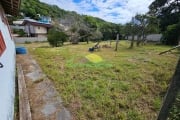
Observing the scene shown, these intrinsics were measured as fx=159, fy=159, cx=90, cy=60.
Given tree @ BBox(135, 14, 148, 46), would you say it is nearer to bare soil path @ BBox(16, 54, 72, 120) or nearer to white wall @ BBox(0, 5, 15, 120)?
bare soil path @ BBox(16, 54, 72, 120)

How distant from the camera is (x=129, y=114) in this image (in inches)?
133

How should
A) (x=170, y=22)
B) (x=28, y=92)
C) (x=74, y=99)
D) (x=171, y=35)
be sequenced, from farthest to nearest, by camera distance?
1. (x=170, y=22)
2. (x=171, y=35)
3. (x=28, y=92)
4. (x=74, y=99)

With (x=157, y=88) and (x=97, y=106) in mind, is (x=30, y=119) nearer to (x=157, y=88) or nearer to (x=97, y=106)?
(x=97, y=106)

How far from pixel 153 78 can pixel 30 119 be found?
4.26 m

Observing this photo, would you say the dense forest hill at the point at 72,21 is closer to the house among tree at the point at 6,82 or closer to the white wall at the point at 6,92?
the house among tree at the point at 6,82

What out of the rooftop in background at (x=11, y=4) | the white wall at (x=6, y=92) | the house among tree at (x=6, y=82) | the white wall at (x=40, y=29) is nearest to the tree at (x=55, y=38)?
the rooftop in background at (x=11, y=4)

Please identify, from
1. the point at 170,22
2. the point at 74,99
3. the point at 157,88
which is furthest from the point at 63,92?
the point at 170,22

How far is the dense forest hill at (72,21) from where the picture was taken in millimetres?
20656

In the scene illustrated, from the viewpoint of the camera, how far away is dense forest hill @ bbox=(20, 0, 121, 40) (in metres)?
20.7

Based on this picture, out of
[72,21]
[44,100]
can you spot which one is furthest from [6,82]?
[72,21]

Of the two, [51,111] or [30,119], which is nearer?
[30,119]

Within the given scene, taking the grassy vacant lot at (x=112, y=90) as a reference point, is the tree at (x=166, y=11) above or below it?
above

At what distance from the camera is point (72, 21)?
74.9ft

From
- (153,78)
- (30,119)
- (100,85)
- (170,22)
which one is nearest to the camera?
(30,119)
